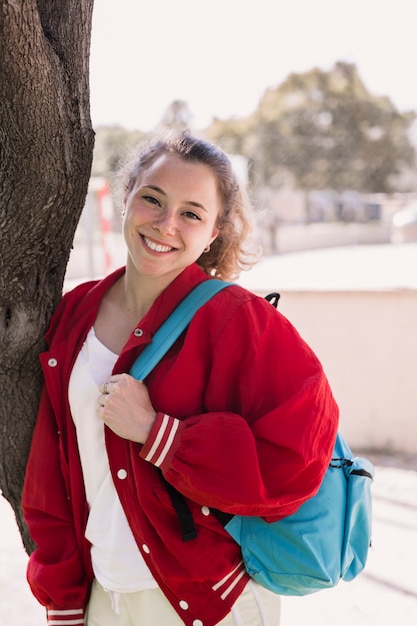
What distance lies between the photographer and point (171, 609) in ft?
4.87

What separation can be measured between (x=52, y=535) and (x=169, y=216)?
0.74 m

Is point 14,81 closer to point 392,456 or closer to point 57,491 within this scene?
point 57,491

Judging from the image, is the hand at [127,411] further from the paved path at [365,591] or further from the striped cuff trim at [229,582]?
the paved path at [365,591]

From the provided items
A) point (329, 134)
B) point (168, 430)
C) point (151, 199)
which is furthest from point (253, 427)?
point (329, 134)

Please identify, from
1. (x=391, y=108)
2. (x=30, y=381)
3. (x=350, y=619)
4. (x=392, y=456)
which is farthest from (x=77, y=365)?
(x=391, y=108)

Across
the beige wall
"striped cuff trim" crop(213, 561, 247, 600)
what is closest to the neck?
"striped cuff trim" crop(213, 561, 247, 600)

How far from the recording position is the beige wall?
4.71 m

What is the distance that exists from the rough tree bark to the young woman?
0.08m

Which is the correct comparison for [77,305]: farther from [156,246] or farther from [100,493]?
[100,493]

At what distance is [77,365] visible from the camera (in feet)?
5.24

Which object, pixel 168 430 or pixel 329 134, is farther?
pixel 329 134

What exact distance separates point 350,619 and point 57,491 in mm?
1907

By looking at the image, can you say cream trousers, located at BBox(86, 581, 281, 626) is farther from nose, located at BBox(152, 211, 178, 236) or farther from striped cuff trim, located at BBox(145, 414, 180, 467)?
nose, located at BBox(152, 211, 178, 236)

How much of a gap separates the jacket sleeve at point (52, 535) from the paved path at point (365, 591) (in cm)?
168
